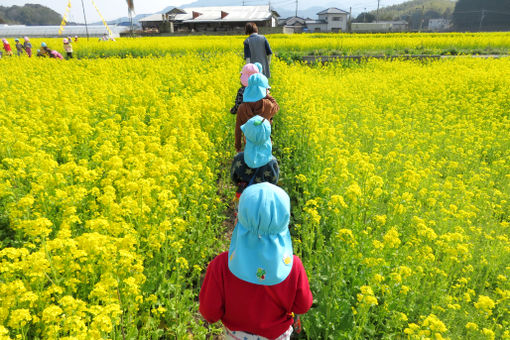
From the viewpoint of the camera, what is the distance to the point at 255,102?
435 cm

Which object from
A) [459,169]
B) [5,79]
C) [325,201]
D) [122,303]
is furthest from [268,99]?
[5,79]

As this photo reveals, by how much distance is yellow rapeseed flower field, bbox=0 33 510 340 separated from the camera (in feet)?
7.50

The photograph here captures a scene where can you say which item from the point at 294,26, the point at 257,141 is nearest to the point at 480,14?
the point at 294,26

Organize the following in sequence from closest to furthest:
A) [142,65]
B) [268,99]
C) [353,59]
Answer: [268,99]
[142,65]
[353,59]

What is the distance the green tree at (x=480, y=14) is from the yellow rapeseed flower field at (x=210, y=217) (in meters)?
102

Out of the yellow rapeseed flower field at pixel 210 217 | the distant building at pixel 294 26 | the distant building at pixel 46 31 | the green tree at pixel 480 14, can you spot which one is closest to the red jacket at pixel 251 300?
the yellow rapeseed flower field at pixel 210 217

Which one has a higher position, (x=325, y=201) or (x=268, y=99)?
(x=268, y=99)

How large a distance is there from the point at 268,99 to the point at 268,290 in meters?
3.36

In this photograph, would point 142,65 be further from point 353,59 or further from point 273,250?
point 273,250

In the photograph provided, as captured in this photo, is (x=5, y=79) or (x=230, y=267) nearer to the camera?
(x=230, y=267)

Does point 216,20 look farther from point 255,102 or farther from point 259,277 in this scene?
point 259,277

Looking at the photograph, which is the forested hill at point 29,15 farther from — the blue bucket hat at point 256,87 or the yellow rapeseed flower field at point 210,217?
the blue bucket hat at point 256,87

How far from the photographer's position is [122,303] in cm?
243

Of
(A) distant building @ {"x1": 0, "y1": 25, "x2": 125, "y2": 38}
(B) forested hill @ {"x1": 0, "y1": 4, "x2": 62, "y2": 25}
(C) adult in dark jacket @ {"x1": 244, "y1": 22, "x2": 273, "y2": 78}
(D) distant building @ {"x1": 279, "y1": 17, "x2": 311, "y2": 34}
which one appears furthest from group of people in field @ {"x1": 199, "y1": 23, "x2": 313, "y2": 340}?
(B) forested hill @ {"x1": 0, "y1": 4, "x2": 62, "y2": 25}
